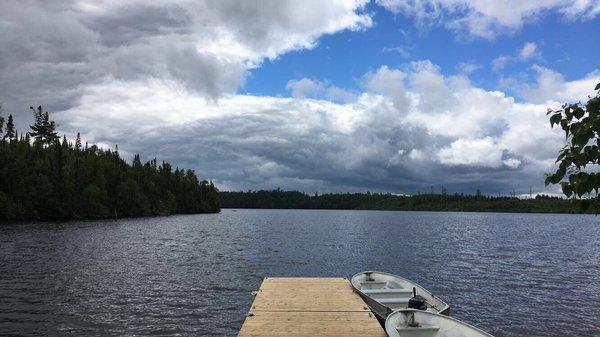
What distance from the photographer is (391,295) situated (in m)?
23.1

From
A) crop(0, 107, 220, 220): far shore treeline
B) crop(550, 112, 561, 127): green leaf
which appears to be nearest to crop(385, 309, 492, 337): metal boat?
crop(550, 112, 561, 127): green leaf

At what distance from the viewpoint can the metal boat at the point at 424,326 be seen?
14542 mm

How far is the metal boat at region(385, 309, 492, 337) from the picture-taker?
14.5m

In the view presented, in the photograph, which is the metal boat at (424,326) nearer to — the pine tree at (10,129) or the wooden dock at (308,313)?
the wooden dock at (308,313)

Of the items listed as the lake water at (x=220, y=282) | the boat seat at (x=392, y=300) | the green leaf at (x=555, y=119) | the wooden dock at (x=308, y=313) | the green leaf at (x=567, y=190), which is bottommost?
the lake water at (x=220, y=282)

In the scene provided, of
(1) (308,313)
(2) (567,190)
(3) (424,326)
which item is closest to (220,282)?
(1) (308,313)

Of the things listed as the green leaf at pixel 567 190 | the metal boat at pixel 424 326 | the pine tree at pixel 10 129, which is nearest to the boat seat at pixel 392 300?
the metal boat at pixel 424 326

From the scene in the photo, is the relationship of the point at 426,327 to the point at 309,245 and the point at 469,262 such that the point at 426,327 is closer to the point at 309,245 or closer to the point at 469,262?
the point at 469,262

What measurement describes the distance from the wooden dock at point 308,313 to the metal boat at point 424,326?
539 mm

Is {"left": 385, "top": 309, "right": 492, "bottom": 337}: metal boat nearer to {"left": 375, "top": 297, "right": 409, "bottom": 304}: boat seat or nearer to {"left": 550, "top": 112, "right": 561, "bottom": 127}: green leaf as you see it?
{"left": 375, "top": 297, "right": 409, "bottom": 304}: boat seat

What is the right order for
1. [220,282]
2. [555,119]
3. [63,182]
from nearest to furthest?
[555,119] → [220,282] → [63,182]

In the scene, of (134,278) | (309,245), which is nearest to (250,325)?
(134,278)

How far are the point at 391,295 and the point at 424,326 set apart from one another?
7.86 m

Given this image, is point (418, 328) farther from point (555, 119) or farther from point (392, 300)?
point (555, 119)
